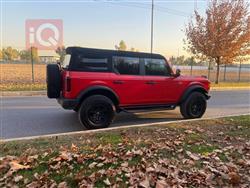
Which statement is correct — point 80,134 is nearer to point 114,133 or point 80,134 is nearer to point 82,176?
point 114,133

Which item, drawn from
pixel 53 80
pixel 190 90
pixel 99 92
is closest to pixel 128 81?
pixel 99 92

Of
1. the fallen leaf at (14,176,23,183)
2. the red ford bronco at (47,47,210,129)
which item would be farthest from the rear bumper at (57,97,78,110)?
the fallen leaf at (14,176,23,183)

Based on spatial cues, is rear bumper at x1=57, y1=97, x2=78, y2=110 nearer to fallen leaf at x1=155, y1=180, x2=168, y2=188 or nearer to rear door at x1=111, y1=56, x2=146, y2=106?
rear door at x1=111, y1=56, x2=146, y2=106

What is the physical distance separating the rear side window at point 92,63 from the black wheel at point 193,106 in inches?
104

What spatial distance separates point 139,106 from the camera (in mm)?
6941

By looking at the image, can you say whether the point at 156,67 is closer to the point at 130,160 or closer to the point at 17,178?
the point at 130,160

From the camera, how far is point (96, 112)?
20.6ft

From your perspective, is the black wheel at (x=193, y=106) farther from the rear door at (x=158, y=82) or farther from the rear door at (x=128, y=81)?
the rear door at (x=128, y=81)

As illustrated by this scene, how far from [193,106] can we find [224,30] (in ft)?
47.0

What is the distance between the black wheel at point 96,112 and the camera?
6.13m

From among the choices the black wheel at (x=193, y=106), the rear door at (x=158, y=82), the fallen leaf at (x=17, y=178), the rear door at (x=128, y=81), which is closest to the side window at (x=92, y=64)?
the rear door at (x=128, y=81)

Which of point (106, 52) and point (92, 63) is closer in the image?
point (92, 63)

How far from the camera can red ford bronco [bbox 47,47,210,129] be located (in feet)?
20.0

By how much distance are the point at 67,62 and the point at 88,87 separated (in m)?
0.82
